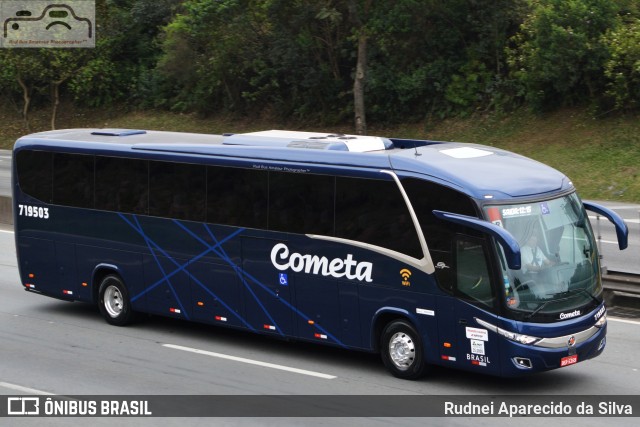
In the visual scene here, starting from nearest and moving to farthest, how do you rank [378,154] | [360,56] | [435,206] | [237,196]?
1. [435,206]
2. [378,154]
3. [237,196]
4. [360,56]

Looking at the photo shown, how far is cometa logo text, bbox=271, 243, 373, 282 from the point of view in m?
12.7

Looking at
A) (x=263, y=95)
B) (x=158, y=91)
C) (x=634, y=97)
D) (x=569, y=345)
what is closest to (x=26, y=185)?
(x=569, y=345)

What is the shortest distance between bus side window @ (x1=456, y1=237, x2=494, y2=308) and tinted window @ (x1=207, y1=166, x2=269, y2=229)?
10.3ft

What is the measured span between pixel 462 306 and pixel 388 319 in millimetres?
1239

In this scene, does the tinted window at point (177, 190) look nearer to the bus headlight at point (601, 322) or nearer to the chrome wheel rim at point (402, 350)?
the chrome wheel rim at point (402, 350)

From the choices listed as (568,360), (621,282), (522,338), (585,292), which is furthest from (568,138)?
(522,338)

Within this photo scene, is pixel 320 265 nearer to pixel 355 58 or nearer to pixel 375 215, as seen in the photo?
pixel 375 215

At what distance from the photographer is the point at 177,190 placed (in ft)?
48.6

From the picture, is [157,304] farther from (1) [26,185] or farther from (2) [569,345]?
(2) [569,345]

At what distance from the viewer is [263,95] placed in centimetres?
4575

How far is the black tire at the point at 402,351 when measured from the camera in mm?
12211

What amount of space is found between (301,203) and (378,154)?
4.29ft

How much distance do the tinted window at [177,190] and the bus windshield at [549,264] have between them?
15.6ft

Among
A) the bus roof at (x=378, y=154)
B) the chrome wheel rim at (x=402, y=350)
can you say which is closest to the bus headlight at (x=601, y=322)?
the bus roof at (x=378, y=154)
